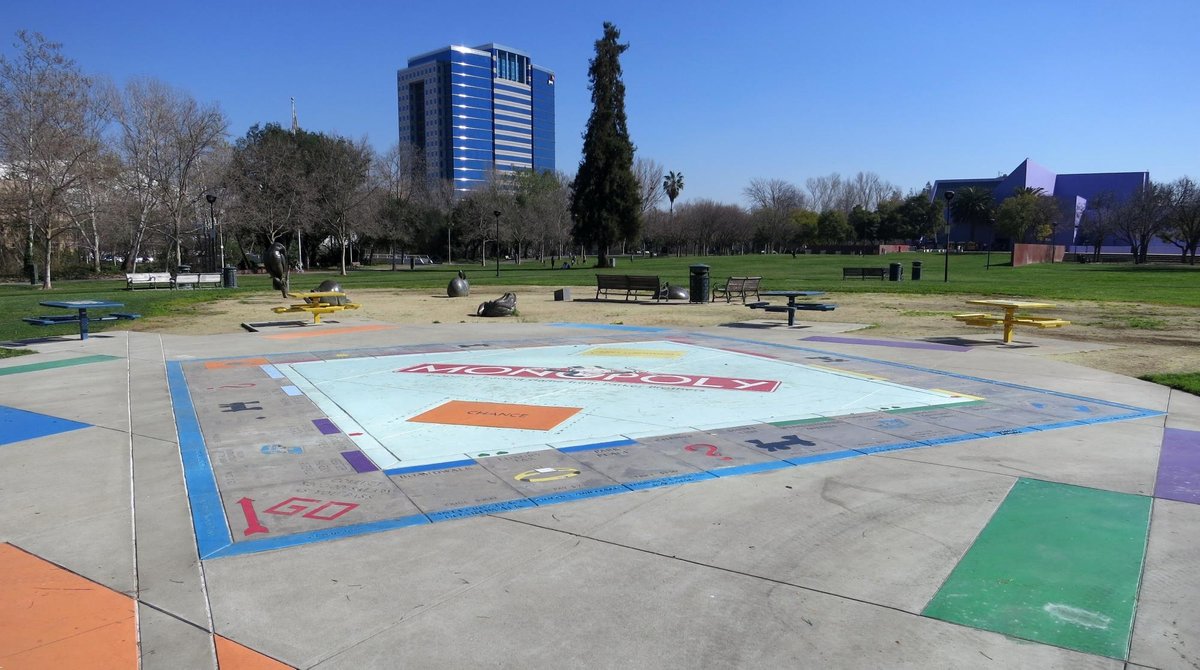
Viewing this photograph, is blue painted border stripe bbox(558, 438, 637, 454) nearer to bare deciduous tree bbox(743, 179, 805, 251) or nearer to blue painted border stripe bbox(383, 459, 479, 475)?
blue painted border stripe bbox(383, 459, 479, 475)

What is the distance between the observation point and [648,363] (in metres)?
11.3

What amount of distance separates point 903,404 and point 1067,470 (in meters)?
2.52

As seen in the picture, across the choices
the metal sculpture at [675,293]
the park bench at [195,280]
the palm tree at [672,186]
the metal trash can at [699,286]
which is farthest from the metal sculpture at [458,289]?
the palm tree at [672,186]

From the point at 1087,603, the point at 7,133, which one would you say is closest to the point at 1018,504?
the point at 1087,603

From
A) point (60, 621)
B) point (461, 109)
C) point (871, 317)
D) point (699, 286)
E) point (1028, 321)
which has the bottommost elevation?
point (60, 621)

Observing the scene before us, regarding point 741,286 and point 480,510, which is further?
point 741,286

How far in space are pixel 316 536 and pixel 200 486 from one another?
62.2 inches

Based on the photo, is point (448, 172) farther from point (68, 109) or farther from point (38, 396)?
point (38, 396)

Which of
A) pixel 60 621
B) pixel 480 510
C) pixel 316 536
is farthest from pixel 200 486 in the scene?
pixel 480 510

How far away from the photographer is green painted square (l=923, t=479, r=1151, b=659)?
11.1 ft

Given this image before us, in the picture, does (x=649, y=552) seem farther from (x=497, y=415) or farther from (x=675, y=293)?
(x=675, y=293)

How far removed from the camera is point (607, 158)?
64.9m

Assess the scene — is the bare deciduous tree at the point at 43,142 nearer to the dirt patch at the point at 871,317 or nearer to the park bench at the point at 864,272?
the dirt patch at the point at 871,317

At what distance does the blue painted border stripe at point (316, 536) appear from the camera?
4.23m
